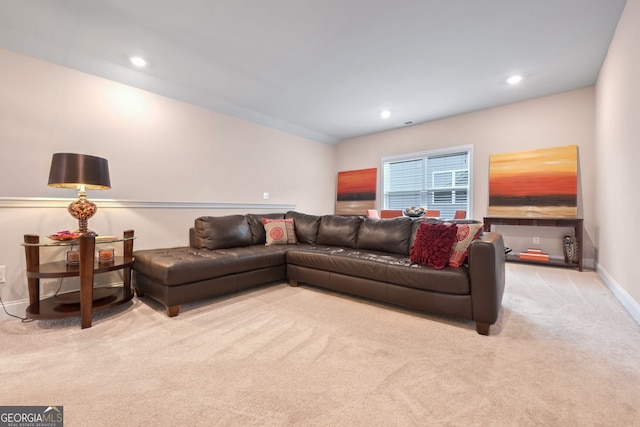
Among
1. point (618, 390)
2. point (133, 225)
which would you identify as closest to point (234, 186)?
point (133, 225)

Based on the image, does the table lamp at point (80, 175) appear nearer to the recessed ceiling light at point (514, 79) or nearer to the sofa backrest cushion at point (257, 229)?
the sofa backrest cushion at point (257, 229)

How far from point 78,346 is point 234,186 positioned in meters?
2.84

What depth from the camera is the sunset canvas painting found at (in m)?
3.88

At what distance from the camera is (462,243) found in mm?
2215

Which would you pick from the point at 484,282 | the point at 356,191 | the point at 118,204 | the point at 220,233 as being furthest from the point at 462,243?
the point at 356,191

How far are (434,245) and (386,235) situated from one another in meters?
0.81

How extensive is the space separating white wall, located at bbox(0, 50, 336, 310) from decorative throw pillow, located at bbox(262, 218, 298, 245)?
2.85 ft

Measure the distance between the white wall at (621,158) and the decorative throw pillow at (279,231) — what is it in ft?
11.1

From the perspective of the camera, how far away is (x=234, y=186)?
14.0ft

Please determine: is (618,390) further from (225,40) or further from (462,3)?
(225,40)

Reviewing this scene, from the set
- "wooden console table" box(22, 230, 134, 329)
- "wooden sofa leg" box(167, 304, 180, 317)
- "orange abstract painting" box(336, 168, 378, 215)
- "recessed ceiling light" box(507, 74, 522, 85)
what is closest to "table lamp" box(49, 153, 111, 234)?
"wooden console table" box(22, 230, 134, 329)

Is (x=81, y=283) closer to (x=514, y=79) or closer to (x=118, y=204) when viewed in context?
(x=118, y=204)

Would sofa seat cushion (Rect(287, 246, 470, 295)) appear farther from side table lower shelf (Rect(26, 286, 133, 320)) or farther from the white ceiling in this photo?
the white ceiling

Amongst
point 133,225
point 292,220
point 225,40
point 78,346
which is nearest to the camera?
point 78,346
